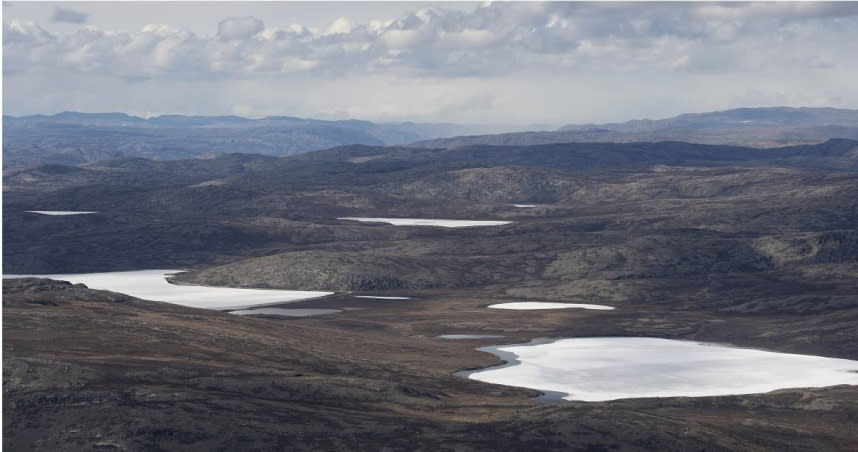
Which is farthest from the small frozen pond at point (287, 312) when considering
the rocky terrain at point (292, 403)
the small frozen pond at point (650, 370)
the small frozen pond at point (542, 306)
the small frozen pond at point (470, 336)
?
the small frozen pond at point (650, 370)

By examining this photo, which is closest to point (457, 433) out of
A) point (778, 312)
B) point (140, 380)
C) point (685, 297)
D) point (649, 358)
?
point (140, 380)

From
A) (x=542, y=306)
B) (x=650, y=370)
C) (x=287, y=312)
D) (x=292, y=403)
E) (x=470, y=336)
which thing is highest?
(x=292, y=403)

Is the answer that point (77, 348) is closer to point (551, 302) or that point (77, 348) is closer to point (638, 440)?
point (638, 440)

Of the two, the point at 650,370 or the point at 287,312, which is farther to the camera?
the point at 287,312

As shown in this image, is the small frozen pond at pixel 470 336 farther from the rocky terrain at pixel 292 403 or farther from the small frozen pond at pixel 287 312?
the small frozen pond at pixel 287 312

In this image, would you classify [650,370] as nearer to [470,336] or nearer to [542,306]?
[470,336]

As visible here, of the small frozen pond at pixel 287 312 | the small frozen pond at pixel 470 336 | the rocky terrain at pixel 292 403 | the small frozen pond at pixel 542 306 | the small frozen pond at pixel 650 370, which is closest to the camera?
the rocky terrain at pixel 292 403

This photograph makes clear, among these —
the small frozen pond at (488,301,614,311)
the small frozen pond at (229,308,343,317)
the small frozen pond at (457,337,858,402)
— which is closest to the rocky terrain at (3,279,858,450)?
the small frozen pond at (457,337,858,402)

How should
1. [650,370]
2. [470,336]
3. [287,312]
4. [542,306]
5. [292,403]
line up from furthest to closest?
1. [542,306]
2. [287,312]
3. [470,336]
4. [650,370]
5. [292,403]

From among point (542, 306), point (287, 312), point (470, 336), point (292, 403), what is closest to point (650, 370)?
point (470, 336)
